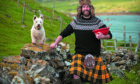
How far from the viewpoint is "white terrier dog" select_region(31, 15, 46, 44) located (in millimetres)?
4828

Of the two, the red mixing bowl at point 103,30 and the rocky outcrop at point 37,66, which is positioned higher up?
the red mixing bowl at point 103,30

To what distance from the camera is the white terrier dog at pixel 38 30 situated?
4.83 meters

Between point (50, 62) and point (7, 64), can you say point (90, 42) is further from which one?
point (7, 64)

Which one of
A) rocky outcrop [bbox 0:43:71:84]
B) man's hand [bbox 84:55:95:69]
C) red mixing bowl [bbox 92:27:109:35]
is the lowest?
rocky outcrop [bbox 0:43:71:84]

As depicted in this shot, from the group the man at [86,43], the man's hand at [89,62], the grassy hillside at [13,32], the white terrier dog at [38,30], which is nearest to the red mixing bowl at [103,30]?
the man at [86,43]

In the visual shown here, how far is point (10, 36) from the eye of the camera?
614 cm

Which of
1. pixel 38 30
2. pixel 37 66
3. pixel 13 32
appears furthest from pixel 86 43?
pixel 13 32

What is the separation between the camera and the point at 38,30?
5043 mm

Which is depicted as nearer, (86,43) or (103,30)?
(103,30)

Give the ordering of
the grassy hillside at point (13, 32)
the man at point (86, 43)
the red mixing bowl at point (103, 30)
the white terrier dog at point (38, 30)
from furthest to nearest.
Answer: the grassy hillside at point (13, 32)
the white terrier dog at point (38, 30)
the man at point (86, 43)
the red mixing bowl at point (103, 30)

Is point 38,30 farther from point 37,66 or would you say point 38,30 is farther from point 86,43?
point 86,43

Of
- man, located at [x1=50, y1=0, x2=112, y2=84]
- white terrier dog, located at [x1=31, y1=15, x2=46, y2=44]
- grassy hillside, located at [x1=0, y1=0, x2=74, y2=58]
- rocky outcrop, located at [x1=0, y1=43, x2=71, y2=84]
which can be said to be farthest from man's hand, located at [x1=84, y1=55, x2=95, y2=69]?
grassy hillside, located at [x1=0, y1=0, x2=74, y2=58]

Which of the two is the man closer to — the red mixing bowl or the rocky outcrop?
the red mixing bowl

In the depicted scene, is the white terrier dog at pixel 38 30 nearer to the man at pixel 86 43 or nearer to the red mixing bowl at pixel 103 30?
the man at pixel 86 43
